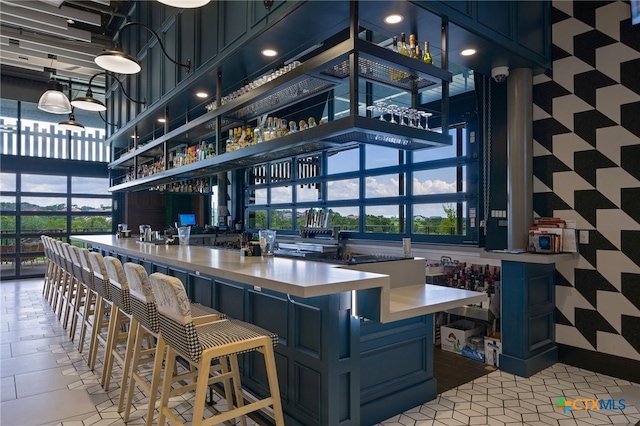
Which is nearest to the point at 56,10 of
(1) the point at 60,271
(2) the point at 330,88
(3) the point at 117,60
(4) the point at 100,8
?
(4) the point at 100,8

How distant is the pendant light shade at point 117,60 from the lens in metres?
3.34

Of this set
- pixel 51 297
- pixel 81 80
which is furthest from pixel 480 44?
pixel 81 80

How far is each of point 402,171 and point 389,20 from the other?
272 cm

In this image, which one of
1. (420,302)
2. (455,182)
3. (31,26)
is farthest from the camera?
(31,26)

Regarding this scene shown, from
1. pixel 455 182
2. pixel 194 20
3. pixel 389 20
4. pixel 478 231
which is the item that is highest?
pixel 194 20

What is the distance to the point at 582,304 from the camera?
355cm

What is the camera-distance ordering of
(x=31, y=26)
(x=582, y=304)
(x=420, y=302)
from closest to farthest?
(x=420, y=302), (x=582, y=304), (x=31, y=26)

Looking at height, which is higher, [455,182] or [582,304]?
[455,182]

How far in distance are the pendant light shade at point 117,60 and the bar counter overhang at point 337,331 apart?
1808mm

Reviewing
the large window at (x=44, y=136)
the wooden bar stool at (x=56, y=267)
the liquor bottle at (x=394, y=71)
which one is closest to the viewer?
the liquor bottle at (x=394, y=71)

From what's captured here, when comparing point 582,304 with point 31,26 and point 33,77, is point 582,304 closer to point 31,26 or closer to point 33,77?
point 31,26

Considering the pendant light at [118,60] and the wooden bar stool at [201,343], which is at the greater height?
the pendant light at [118,60]

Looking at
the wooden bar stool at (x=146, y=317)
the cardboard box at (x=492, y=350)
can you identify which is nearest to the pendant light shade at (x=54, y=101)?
the wooden bar stool at (x=146, y=317)

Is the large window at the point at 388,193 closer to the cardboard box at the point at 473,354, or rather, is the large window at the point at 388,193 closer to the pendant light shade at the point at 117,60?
the cardboard box at the point at 473,354
